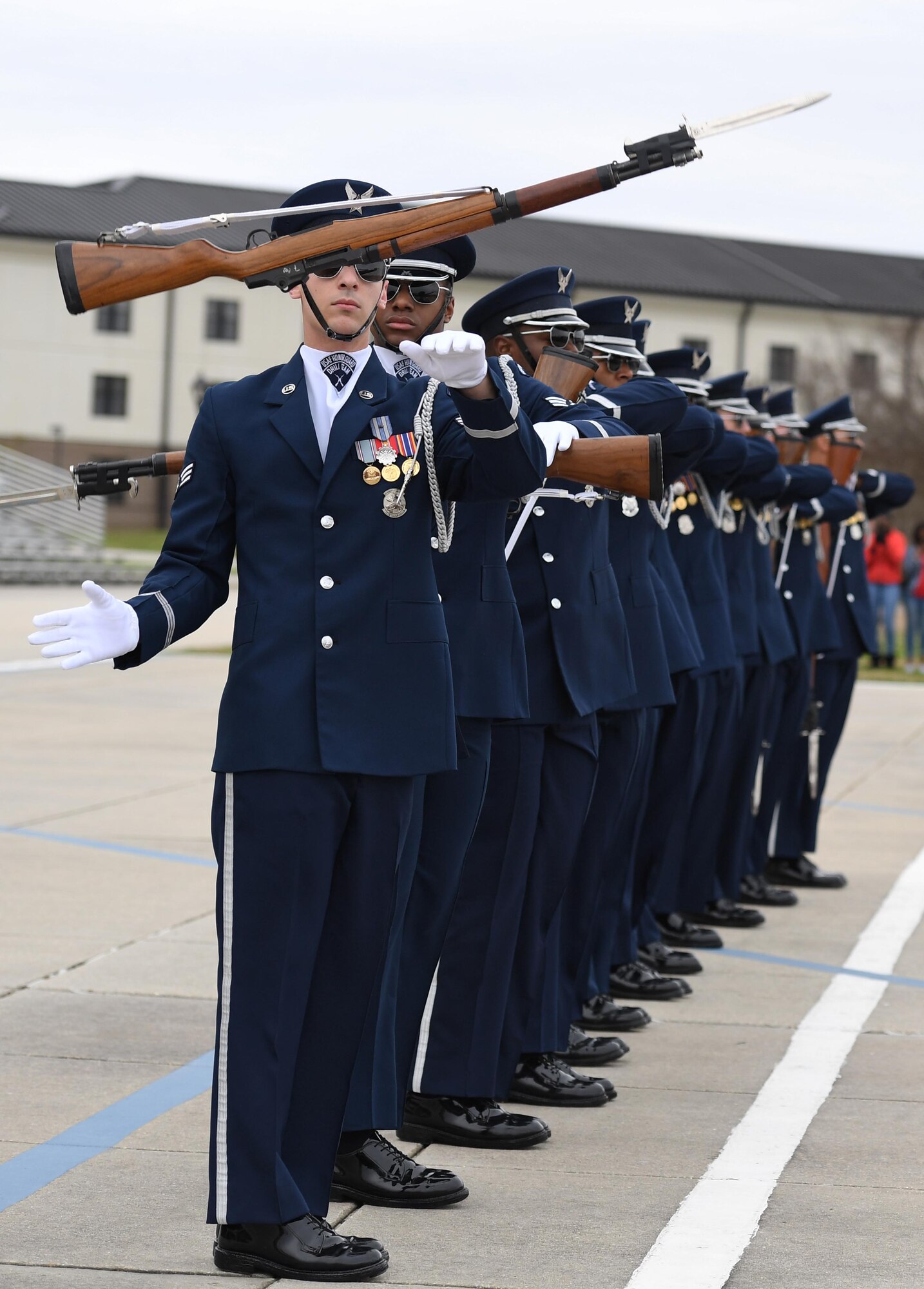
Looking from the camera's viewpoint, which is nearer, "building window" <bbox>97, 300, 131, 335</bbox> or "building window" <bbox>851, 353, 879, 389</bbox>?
"building window" <bbox>851, 353, 879, 389</bbox>

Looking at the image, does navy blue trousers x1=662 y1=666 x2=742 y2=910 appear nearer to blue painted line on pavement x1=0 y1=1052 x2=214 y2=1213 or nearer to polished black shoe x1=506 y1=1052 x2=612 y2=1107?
polished black shoe x1=506 y1=1052 x2=612 y2=1107

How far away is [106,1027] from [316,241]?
287cm

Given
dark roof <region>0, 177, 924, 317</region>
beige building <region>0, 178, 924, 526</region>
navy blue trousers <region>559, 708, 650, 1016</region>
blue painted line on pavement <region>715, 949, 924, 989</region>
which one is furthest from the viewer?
dark roof <region>0, 177, 924, 317</region>

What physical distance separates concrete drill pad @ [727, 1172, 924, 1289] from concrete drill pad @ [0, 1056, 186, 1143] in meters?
1.67

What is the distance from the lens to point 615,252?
62.7m

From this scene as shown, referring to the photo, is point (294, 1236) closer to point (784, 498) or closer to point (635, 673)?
point (635, 673)

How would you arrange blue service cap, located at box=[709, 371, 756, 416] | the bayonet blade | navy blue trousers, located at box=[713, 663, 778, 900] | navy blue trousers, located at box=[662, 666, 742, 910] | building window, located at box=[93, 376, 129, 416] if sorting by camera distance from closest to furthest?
the bayonet blade → navy blue trousers, located at box=[662, 666, 742, 910] → blue service cap, located at box=[709, 371, 756, 416] → navy blue trousers, located at box=[713, 663, 778, 900] → building window, located at box=[93, 376, 129, 416]

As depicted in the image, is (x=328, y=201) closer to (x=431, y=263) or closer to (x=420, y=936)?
(x=431, y=263)

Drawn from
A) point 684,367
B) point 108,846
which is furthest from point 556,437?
point 108,846

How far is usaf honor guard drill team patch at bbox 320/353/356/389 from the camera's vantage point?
4012mm

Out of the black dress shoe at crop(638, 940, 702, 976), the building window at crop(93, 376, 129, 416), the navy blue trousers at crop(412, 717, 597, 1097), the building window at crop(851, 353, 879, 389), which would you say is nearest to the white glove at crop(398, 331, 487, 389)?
the navy blue trousers at crop(412, 717, 597, 1097)

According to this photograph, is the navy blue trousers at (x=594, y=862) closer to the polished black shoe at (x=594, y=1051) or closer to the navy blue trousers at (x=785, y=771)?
the polished black shoe at (x=594, y=1051)

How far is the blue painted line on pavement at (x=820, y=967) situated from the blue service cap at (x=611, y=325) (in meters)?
2.24

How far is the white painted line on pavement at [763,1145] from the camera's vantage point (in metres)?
3.93
